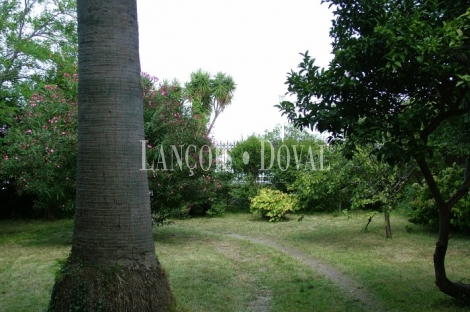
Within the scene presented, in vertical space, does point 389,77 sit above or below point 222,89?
below

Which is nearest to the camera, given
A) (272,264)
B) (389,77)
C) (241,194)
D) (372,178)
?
(389,77)

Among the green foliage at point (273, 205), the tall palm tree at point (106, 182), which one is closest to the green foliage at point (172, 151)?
the green foliage at point (273, 205)

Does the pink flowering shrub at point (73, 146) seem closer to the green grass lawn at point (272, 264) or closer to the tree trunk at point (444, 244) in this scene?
the green grass lawn at point (272, 264)

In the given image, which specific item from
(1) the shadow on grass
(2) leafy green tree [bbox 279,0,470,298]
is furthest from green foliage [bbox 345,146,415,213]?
(1) the shadow on grass

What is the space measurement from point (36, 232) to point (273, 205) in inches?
301

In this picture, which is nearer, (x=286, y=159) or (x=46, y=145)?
(x=46, y=145)

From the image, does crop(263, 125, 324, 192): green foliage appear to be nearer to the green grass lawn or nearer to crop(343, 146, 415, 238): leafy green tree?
the green grass lawn

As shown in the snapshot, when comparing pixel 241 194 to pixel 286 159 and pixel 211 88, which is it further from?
pixel 211 88

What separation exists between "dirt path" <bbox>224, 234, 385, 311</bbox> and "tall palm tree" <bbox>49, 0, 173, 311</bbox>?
335cm

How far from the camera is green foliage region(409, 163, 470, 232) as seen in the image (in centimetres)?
1108

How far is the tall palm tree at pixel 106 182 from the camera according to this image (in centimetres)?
452

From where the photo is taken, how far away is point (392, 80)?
5137 mm

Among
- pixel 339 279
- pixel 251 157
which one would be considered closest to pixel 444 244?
pixel 339 279

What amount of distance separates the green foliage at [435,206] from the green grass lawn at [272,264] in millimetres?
408
